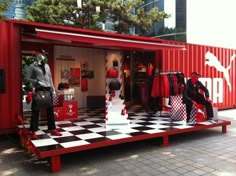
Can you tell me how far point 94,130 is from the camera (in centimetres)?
486

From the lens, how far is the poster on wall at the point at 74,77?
8.48 metres

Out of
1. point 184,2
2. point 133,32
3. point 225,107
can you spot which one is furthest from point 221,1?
point 225,107

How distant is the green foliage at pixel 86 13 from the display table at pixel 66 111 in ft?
26.8

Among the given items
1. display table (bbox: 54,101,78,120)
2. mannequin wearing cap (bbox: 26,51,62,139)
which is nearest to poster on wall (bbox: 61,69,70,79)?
display table (bbox: 54,101,78,120)

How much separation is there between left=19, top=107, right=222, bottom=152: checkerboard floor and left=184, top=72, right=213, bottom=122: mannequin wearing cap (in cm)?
38

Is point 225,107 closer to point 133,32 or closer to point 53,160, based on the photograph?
point 53,160

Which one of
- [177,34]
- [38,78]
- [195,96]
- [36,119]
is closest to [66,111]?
[36,119]

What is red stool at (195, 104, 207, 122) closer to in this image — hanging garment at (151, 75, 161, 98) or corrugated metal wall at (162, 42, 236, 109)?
hanging garment at (151, 75, 161, 98)

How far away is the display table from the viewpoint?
19.9 ft

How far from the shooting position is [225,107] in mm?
9516

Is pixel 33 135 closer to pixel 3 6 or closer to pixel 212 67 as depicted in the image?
pixel 3 6

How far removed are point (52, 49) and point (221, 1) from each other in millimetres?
14154

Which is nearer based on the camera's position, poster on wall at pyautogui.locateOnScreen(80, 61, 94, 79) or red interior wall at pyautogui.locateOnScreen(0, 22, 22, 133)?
red interior wall at pyautogui.locateOnScreen(0, 22, 22, 133)

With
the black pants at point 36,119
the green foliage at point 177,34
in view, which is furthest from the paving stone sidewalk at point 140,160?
the green foliage at point 177,34
